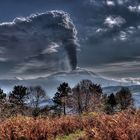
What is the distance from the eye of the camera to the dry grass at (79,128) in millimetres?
10180

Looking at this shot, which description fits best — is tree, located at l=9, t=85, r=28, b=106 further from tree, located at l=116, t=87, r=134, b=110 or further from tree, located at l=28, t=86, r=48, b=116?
tree, located at l=116, t=87, r=134, b=110

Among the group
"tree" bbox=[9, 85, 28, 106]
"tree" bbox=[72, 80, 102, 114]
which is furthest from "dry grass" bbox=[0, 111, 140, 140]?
"tree" bbox=[9, 85, 28, 106]

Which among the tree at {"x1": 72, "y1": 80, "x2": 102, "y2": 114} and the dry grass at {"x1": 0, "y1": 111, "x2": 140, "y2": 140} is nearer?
the dry grass at {"x1": 0, "y1": 111, "x2": 140, "y2": 140}

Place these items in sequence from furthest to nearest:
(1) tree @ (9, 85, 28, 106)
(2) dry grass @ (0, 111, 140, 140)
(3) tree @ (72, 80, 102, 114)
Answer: (1) tree @ (9, 85, 28, 106) < (3) tree @ (72, 80, 102, 114) < (2) dry grass @ (0, 111, 140, 140)

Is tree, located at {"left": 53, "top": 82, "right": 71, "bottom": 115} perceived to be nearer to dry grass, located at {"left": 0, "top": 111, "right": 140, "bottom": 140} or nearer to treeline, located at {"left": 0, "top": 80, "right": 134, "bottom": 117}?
treeline, located at {"left": 0, "top": 80, "right": 134, "bottom": 117}

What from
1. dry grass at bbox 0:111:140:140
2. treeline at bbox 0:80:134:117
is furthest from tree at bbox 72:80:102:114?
dry grass at bbox 0:111:140:140

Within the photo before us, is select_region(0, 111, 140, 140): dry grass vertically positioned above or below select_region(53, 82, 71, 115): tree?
below

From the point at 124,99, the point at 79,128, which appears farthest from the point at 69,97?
the point at 79,128

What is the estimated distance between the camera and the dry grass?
10180mm

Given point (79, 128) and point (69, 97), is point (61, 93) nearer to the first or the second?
point (69, 97)

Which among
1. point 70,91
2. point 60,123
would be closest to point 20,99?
point 70,91

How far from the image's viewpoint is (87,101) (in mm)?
95000

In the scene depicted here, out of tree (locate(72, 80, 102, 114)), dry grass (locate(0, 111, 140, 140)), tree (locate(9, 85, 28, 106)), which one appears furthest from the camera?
tree (locate(9, 85, 28, 106))

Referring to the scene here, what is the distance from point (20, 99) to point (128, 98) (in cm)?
2931
